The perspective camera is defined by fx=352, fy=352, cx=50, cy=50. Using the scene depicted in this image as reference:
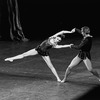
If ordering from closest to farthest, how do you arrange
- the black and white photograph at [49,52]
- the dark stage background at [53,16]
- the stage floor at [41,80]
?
the stage floor at [41,80], the black and white photograph at [49,52], the dark stage background at [53,16]

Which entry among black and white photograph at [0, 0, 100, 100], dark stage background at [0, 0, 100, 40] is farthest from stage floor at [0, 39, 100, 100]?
dark stage background at [0, 0, 100, 40]

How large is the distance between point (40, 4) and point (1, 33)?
129 inches

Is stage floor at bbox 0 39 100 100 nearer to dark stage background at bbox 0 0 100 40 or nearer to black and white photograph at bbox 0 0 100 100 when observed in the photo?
black and white photograph at bbox 0 0 100 100

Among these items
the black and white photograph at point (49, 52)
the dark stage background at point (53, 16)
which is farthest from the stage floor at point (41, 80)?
the dark stage background at point (53, 16)

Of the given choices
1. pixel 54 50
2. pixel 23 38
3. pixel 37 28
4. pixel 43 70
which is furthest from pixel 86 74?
pixel 37 28

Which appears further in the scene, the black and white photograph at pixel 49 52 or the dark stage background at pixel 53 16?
the dark stage background at pixel 53 16

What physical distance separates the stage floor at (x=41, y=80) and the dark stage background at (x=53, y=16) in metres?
7.33

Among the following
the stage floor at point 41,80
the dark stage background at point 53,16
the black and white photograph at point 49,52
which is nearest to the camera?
the stage floor at point 41,80

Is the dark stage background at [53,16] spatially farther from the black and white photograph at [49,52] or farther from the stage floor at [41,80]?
the stage floor at [41,80]

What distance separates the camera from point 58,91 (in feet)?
27.7

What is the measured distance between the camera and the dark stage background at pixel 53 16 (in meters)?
21.2

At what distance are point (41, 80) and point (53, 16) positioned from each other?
13.6 metres

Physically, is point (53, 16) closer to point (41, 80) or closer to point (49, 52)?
point (49, 52)

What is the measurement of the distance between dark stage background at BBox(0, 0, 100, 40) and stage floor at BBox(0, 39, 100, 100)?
733 centimetres
